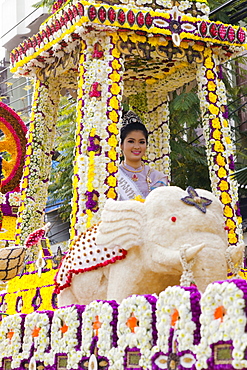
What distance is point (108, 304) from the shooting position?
3459 mm

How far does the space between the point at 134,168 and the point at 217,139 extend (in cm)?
127

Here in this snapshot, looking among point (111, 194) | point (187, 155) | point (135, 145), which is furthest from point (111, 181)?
point (187, 155)

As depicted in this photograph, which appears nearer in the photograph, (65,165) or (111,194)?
(111,194)

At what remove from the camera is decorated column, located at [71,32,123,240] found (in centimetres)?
679

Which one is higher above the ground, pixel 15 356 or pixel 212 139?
pixel 212 139

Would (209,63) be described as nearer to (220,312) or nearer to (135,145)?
(135,145)

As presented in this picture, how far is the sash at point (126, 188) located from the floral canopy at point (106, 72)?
0.31 ft

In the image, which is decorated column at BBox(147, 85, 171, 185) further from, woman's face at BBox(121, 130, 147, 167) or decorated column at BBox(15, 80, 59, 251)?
woman's face at BBox(121, 130, 147, 167)

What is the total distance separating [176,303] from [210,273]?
1167 millimetres

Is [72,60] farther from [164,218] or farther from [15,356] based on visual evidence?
[15,356]

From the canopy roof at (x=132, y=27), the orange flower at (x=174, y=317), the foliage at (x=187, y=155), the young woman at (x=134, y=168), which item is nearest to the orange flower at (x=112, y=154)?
the young woman at (x=134, y=168)

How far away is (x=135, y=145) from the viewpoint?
6871 millimetres

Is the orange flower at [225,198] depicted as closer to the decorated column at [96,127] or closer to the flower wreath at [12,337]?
the decorated column at [96,127]

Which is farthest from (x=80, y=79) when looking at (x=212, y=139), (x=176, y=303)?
(x=176, y=303)
